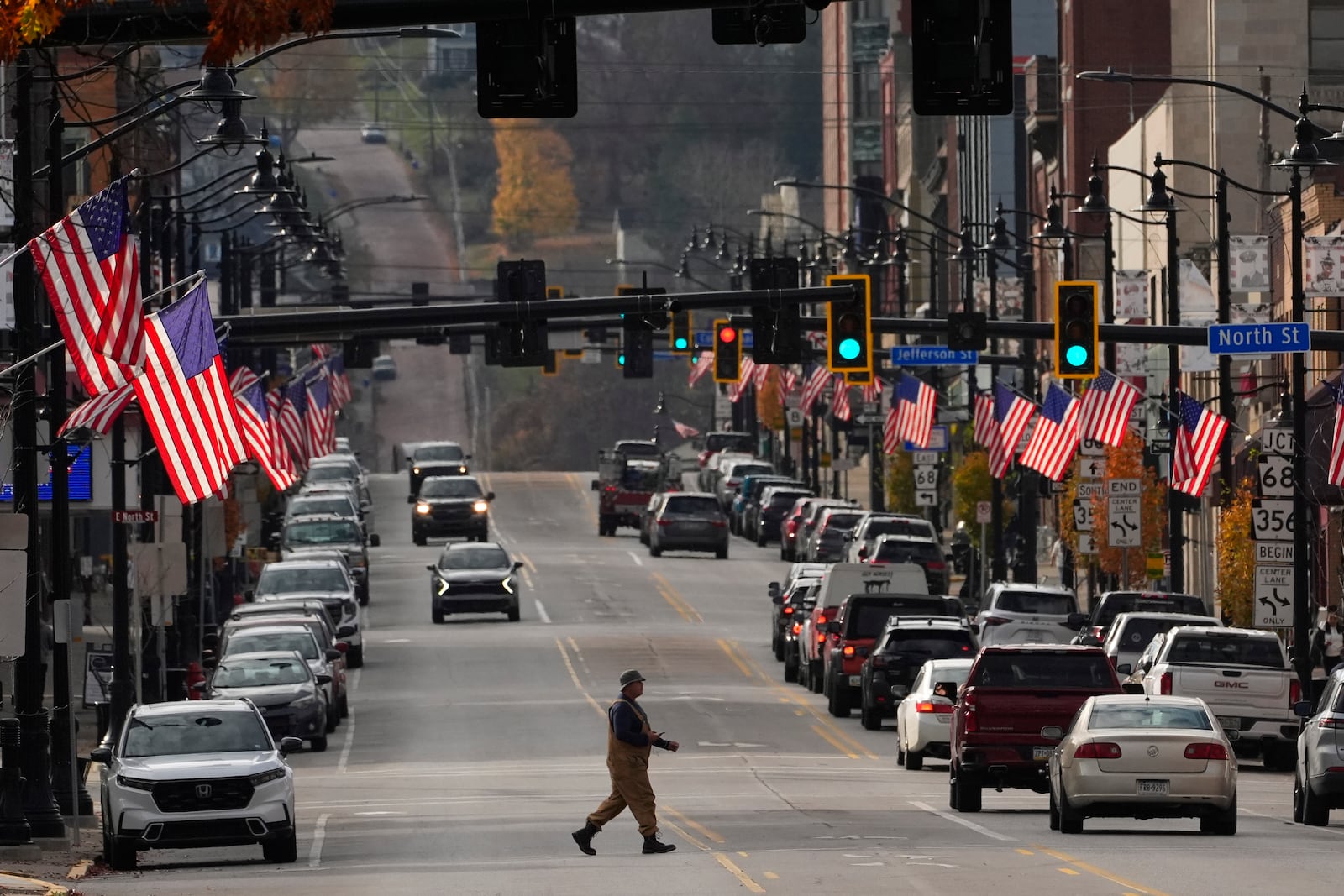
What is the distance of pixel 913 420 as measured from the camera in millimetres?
65500

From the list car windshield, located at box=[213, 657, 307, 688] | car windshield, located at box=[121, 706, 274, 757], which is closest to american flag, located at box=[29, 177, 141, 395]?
car windshield, located at box=[121, 706, 274, 757]

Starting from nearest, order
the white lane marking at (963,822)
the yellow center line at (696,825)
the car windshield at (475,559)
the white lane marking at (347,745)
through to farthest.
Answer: the white lane marking at (963,822)
the yellow center line at (696,825)
the white lane marking at (347,745)
the car windshield at (475,559)

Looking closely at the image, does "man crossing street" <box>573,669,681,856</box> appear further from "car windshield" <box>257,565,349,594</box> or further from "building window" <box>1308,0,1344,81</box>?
"building window" <box>1308,0,1344,81</box>

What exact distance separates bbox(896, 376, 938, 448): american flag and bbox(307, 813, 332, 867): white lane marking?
36093 mm

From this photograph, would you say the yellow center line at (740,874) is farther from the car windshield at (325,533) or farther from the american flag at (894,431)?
the car windshield at (325,533)

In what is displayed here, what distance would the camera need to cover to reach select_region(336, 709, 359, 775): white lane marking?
3778cm

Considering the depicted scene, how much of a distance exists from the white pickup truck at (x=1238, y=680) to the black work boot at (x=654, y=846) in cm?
1216

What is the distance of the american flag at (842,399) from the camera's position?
82.1 metres

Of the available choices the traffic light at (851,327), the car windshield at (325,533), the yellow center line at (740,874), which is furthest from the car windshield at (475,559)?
the yellow center line at (740,874)

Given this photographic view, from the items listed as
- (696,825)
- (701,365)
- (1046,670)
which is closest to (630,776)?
(696,825)

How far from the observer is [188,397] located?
96.4 ft

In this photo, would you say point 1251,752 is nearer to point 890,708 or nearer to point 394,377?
point 890,708

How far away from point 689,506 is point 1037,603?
3333 cm

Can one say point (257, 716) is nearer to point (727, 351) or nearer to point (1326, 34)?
point (727, 351)
